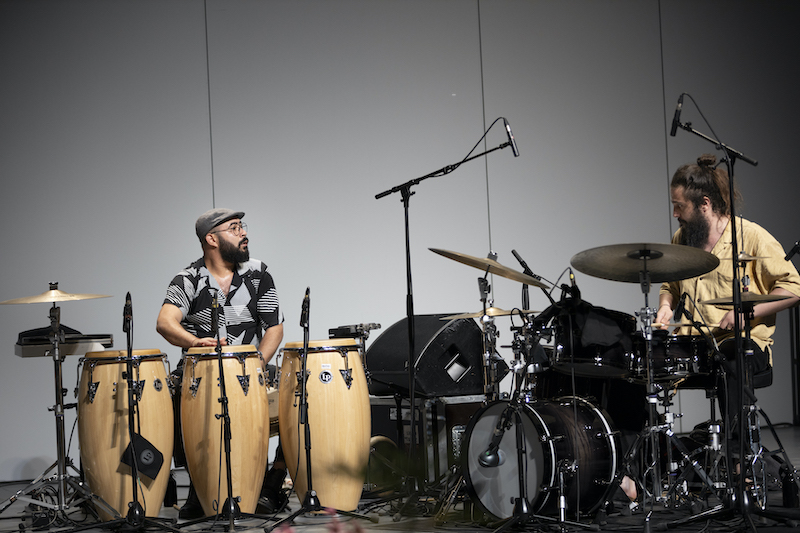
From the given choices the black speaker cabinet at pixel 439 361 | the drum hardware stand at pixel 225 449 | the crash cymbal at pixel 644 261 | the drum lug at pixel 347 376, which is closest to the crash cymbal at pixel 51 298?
the drum hardware stand at pixel 225 449

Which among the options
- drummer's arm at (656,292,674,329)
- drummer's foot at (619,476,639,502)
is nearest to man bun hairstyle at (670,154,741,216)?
drummer's arm at (656,292,674,329)

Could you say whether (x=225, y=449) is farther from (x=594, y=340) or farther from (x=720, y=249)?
(x=720, y=249)

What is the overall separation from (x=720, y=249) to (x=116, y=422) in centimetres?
305

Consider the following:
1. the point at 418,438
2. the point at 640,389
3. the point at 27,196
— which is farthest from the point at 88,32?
the point at 640,389

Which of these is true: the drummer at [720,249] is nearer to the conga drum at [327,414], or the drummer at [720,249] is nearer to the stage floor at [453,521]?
the stage floor at [453,521]

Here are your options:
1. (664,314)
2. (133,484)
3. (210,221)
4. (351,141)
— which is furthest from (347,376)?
(351,141)

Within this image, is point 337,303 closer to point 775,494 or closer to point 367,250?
point 367,250

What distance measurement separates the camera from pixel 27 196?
17.5 feet

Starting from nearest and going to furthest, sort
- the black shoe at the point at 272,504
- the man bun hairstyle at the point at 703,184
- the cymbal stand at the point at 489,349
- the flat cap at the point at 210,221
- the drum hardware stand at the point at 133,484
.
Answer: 1. the drum hardware stand at the point at 133,484
2. the cymbal stand at the point at 489,349
3. the black shoe at the point at 272,504
4. the man bun hairstyle at the point at 703,184
5. the flat cap at the point at 210,221

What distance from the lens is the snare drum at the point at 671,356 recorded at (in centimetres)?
318

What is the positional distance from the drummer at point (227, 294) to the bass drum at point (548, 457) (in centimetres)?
122

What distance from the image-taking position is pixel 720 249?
3926 millimetres

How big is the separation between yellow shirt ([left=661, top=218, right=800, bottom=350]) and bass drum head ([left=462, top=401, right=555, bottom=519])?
1125mm

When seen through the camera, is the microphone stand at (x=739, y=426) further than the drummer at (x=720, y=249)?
No
